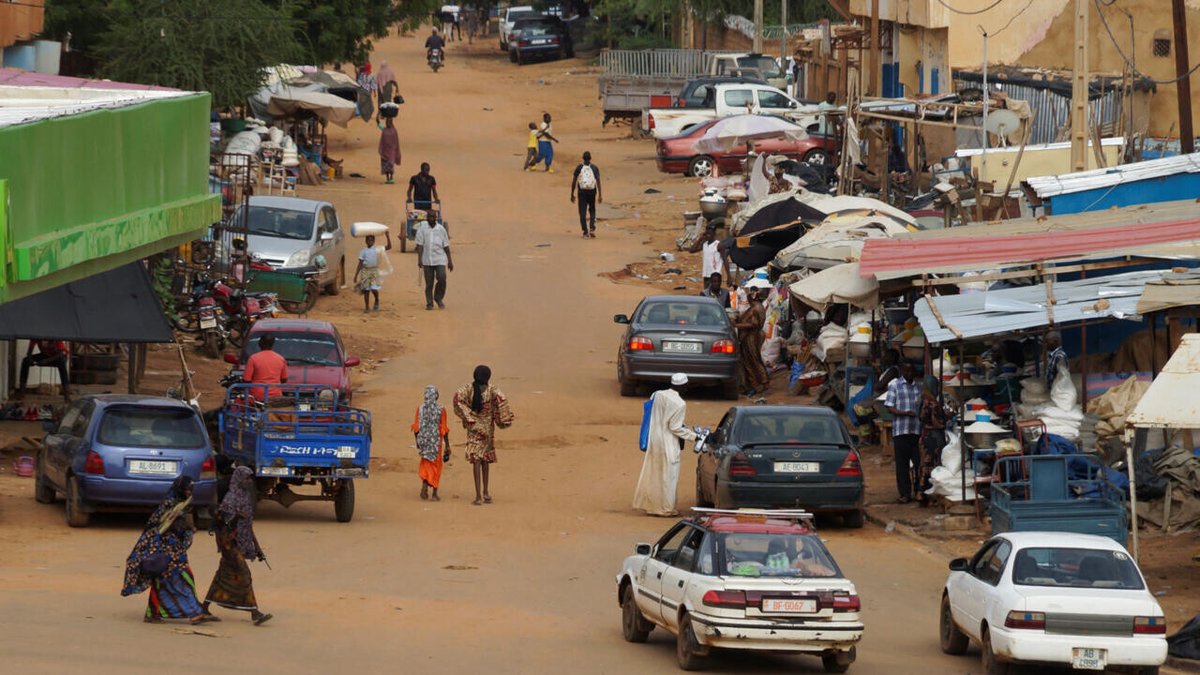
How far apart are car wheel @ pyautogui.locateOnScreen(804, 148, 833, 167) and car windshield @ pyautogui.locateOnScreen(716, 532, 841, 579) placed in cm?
3132

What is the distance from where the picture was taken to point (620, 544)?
18.7 m

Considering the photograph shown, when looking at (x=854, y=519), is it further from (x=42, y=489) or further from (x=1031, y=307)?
(x=42, y=489)

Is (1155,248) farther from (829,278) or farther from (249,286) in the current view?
(249,286)

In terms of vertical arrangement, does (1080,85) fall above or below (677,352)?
above

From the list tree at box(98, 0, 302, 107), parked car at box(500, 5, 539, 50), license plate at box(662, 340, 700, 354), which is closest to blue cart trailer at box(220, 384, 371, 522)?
license plate at box(662, 340, 700, 354)

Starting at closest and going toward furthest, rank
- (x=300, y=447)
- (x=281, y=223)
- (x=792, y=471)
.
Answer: (x=300, y=447), (x=792, y=471), (x=281, y=223)

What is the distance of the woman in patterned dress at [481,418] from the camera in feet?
67.1

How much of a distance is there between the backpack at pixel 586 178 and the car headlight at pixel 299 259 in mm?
9341

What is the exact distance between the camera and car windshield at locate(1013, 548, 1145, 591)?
13.2 metres

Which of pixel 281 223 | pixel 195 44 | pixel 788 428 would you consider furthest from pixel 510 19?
pixel 788 428

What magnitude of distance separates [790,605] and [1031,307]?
836cm

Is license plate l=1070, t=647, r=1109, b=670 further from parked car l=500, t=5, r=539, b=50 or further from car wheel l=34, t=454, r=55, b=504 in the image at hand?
parked car l=500, t=5, r=539, b=50

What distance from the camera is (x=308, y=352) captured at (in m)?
25.0

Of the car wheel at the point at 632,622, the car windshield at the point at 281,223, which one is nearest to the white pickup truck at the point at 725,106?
the car windshield at the point at 281,223
